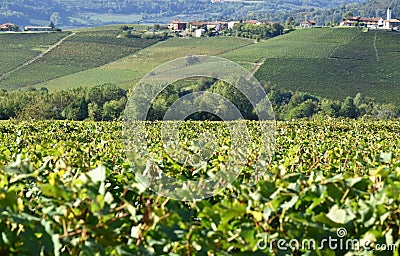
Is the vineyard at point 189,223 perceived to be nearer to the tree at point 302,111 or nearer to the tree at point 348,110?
the tree at point 302,111

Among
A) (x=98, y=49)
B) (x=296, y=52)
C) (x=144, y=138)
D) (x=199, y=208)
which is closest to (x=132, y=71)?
(x=98, y=49)

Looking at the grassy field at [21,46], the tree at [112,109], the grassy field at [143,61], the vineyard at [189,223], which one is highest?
the vineyard at [189,223]

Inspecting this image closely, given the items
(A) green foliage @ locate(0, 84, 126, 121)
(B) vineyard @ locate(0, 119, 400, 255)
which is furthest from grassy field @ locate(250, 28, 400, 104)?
(B) vineyard @ locate(0, 119, 400, 255)

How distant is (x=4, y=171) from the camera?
2.25 meters

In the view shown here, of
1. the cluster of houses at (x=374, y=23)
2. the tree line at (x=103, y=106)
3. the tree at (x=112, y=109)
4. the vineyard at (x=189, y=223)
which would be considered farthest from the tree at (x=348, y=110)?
the vineyard at (x=189, y=223)

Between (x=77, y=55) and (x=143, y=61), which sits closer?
(x=143, y=61)

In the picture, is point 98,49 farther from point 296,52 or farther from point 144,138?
point 144,138

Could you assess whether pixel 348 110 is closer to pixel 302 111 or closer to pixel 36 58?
pixel 302 111

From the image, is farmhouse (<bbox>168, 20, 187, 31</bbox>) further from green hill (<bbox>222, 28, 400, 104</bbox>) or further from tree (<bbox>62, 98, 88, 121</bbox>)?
tree (<bbox>62, 98, 88, 121</bbox>)

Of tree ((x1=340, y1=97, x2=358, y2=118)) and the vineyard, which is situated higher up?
the vineyard

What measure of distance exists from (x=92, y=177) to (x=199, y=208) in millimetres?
472

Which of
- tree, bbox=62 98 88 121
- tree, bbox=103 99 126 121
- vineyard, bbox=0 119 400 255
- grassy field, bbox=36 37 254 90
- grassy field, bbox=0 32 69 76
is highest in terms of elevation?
vineyard, bbox=0 119 400 255

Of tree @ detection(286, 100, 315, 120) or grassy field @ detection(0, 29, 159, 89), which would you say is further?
grassy field @ detection(0, 29, 159, 89)

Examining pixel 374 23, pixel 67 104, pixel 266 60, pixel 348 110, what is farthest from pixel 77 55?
pixel 374 23
